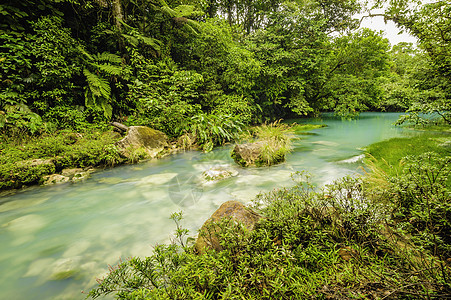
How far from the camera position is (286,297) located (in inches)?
49.8

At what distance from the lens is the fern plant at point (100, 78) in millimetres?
6996

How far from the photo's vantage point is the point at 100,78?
7406mm

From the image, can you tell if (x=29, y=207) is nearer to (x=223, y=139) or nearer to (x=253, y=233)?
(x=253, y=233)

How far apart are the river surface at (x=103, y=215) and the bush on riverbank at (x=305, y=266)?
921mm

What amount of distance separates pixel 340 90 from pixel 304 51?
417 cm

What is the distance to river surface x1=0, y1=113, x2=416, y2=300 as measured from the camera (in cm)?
211

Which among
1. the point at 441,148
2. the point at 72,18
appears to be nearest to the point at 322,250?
the point at 441,148

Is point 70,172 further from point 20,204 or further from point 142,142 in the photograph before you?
point 142,142

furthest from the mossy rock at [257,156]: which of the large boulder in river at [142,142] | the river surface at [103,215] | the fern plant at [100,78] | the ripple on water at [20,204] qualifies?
the fern plant at [100,78]

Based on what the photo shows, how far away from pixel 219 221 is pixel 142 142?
222 inches

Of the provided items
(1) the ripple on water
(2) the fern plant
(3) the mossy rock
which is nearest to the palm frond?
(2) the fern plant

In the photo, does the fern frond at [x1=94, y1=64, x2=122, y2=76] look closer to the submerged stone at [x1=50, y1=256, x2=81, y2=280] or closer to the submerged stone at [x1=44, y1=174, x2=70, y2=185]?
the submerged stone at [x1=44, y1=174, x2=70, y2=185]

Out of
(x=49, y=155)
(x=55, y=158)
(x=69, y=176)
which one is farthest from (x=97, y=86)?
(x=69, y=176)

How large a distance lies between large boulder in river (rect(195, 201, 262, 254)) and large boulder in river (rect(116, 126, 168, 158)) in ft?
16.4
